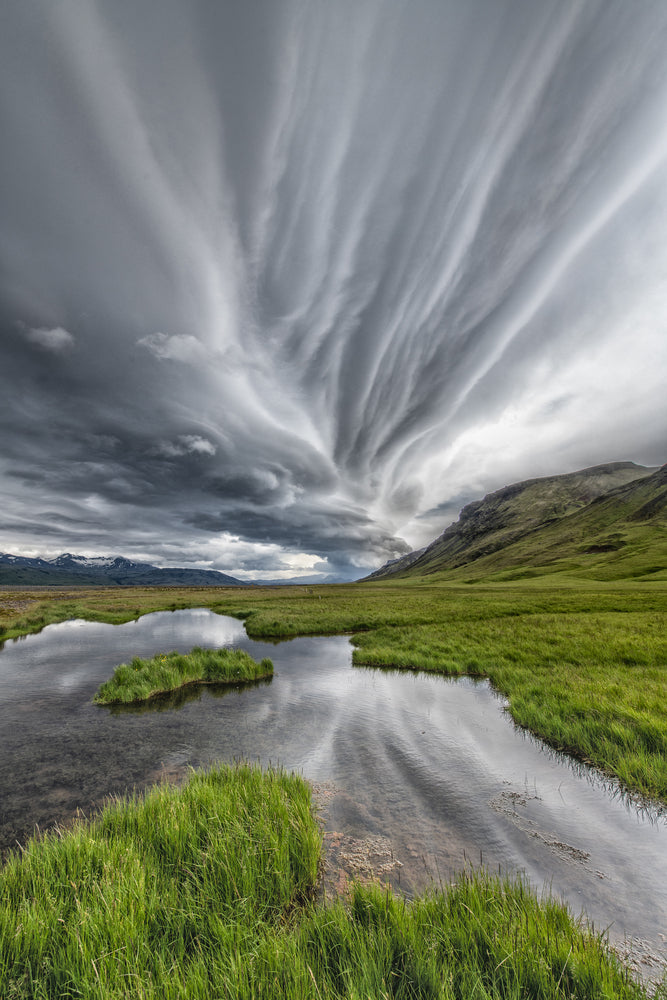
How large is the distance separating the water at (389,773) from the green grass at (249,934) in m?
1.39

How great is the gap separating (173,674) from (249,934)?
15095 millimetres

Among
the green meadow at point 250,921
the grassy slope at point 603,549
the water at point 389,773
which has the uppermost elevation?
the grassy slope at point 603,549

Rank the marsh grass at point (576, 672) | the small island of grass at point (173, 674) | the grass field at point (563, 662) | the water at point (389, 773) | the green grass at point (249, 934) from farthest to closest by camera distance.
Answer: the small island of grass at point (173, 674) < the grass field at point (563, 662) < the marsh grass at point (576, 672) < the water at point (389, 773) < the green grass at point (249, 934)

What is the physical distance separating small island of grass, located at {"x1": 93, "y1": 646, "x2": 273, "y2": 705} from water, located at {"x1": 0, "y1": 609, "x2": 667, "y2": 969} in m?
1.03

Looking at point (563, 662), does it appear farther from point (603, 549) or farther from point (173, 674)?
point (603, 549)

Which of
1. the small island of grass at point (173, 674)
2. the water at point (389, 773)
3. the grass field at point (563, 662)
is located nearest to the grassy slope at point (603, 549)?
the grass field at point (563, 662)

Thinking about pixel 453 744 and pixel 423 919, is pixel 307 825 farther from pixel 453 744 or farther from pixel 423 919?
pixel 453 744

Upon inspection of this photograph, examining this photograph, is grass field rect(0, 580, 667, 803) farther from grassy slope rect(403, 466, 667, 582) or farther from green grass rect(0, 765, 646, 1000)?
grassy slope rect(403, 466, 667, 582)

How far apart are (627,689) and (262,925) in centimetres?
1367

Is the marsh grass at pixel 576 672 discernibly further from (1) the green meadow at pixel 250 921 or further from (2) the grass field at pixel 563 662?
(1) the green meadow at pixel 250 921

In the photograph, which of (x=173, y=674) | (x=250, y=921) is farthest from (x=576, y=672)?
(x=173, y=674)

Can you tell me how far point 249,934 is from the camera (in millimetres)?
3859

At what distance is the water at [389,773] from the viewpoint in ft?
19.0

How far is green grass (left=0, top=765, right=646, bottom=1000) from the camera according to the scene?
3.19 m
